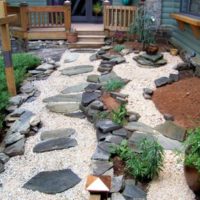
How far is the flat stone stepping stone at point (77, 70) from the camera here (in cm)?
712

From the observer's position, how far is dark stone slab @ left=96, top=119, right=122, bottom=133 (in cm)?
436

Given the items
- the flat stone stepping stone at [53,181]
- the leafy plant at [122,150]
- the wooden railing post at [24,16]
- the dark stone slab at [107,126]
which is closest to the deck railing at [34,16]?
the wooden railing post at [24,16]

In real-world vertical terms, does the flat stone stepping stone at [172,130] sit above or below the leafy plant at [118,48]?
below

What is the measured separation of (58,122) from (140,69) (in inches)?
92.3

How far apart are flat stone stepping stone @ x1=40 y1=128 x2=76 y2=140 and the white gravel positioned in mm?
89

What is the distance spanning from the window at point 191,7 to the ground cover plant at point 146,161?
161 inches

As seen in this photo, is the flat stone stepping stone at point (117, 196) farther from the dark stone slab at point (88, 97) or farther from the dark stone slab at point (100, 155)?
the dark stone slab at point (88, 97)

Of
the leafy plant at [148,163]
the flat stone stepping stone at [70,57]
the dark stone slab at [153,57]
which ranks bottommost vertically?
the flat stone stepping stone at [70,57]

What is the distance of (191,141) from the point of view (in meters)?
3.25

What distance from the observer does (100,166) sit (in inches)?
146

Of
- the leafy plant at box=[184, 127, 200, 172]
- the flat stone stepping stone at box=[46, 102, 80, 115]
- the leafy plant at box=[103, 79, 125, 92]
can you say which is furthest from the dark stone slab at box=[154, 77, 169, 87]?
the leafy plant at box=[184, 127, 200, 172]

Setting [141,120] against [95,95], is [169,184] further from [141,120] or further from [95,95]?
[95,95]

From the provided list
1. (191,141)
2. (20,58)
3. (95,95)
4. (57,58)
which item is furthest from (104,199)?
(57,58)

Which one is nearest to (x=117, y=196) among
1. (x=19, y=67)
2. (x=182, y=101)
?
(x=182, y=101)
